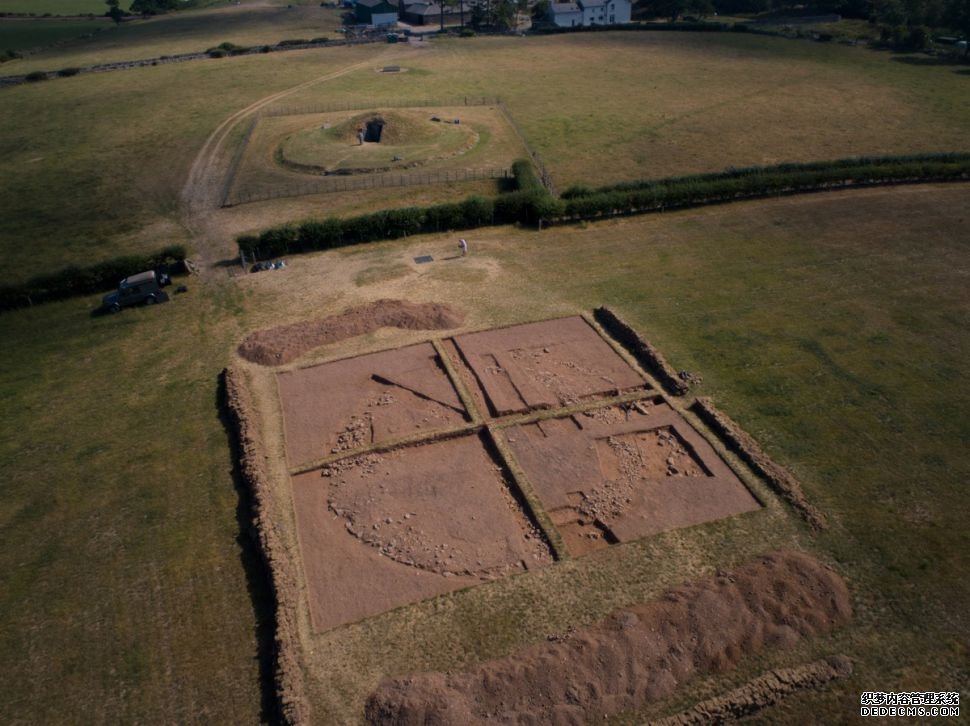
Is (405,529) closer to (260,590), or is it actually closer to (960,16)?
(260,590)

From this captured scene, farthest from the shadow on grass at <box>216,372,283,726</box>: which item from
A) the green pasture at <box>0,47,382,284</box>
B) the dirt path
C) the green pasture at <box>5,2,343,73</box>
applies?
the green pasture at <box>5,2,343,73</box>

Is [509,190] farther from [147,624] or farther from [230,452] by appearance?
[147,624]

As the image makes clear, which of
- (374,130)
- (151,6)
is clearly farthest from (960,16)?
(151,6)

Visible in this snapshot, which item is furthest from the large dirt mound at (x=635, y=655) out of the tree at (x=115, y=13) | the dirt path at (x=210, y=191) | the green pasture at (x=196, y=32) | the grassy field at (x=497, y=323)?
the tree at (x=115, y=13)

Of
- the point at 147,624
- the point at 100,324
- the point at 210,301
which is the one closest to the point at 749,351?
the point at 147,624

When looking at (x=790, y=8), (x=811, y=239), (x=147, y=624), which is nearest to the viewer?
(x=147, y=624)

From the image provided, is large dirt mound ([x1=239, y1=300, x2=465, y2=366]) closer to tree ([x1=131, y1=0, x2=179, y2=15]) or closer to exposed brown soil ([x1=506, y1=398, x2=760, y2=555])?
exposed brown soil ([x1=506, y1=398, x2=760, y2=555])

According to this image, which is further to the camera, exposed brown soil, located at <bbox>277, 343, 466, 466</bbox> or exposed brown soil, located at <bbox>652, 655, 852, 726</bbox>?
exposed brown soil, located at <bbox>277, 343, 466, 466</bbox>
